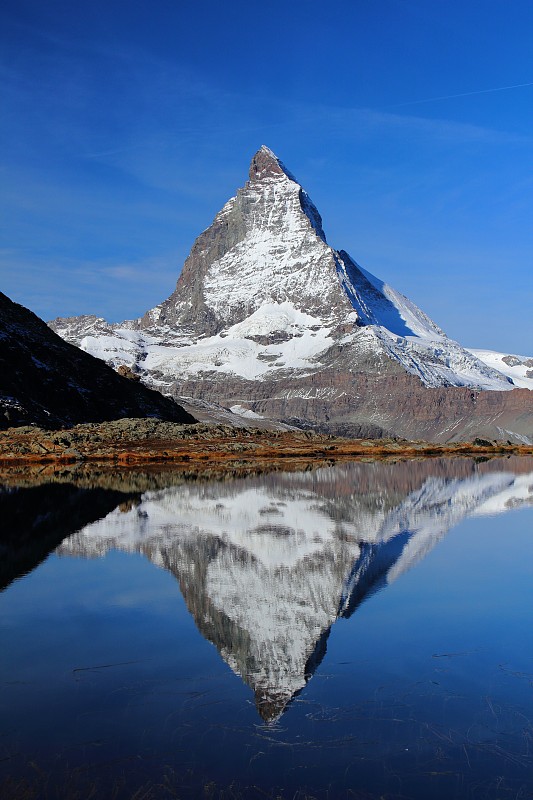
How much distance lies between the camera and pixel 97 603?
23.1 meters

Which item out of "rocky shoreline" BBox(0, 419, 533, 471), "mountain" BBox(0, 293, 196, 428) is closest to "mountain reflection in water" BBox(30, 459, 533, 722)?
"rocky shoreline" BBox(0, 419, 533, 471)

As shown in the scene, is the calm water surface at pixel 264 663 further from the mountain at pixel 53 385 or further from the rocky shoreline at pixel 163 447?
the mountain at pixel 53 385

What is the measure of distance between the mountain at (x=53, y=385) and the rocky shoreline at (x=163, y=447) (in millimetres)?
6795

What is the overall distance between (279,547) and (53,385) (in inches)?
3848

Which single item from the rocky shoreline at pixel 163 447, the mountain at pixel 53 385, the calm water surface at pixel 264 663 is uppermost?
the mountain at pixel 53 385

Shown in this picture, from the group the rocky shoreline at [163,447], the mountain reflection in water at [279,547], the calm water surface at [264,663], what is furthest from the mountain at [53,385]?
the calm water surface at [264,663]

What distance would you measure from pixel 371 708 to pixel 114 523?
2578cm

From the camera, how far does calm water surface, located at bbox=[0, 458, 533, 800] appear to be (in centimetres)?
1208

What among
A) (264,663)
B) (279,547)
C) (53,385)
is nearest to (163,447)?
(53,385)

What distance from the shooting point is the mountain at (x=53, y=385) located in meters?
112

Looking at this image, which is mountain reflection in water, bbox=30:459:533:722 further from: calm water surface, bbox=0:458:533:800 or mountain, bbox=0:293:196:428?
mountain, bbox=0:293:196:428

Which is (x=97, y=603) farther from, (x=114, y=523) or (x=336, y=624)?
(x=114, y=523)

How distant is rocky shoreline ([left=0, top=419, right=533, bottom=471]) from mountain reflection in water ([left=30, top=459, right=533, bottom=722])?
2998cm

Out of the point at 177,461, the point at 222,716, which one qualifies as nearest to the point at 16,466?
the point at 177,461
